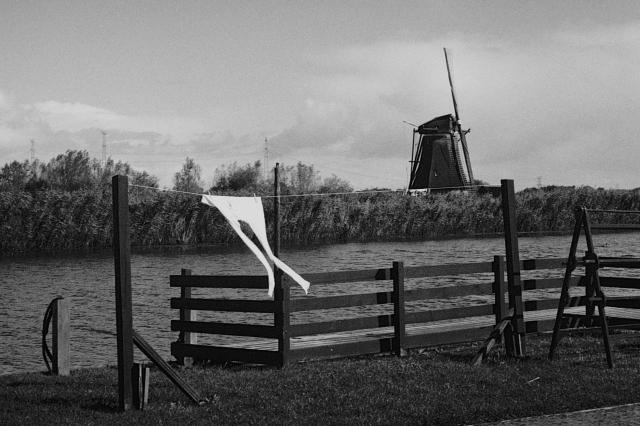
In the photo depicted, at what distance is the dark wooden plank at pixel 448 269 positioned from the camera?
15.9 m

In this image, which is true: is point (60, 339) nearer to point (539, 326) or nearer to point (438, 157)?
point (539, 326)

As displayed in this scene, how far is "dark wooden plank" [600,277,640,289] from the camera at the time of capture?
16.9m

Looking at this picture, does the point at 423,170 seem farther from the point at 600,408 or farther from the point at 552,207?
the point at 600,408

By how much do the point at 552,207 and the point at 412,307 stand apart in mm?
48524

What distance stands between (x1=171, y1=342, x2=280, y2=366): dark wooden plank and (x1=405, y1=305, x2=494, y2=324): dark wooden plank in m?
2.87

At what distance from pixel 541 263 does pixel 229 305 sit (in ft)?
20.7

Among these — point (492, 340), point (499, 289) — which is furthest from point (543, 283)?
point (492, 340)

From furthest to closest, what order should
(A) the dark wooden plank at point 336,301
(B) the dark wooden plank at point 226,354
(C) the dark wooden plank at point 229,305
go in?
(A) the dark wooden plank at point 336,301
(C) the dark wooden plank at point 229,305
(B) the dark wooden plank at point 226,354

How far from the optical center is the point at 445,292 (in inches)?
643

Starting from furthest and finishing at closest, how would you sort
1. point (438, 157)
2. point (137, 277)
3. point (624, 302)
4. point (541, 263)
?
point (438, 157), point (137, 277), point (624, 302), point (541, 263)

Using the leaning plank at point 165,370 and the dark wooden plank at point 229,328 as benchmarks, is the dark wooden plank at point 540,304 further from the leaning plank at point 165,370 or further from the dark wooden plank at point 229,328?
the leaning plank at point 165,370

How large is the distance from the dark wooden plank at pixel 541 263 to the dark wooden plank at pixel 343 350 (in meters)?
3.13

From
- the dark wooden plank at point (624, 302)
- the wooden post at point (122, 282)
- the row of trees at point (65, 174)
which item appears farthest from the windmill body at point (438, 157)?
the wooden post at point (122, 282)

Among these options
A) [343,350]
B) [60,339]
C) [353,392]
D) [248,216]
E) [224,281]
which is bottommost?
[353,392]
